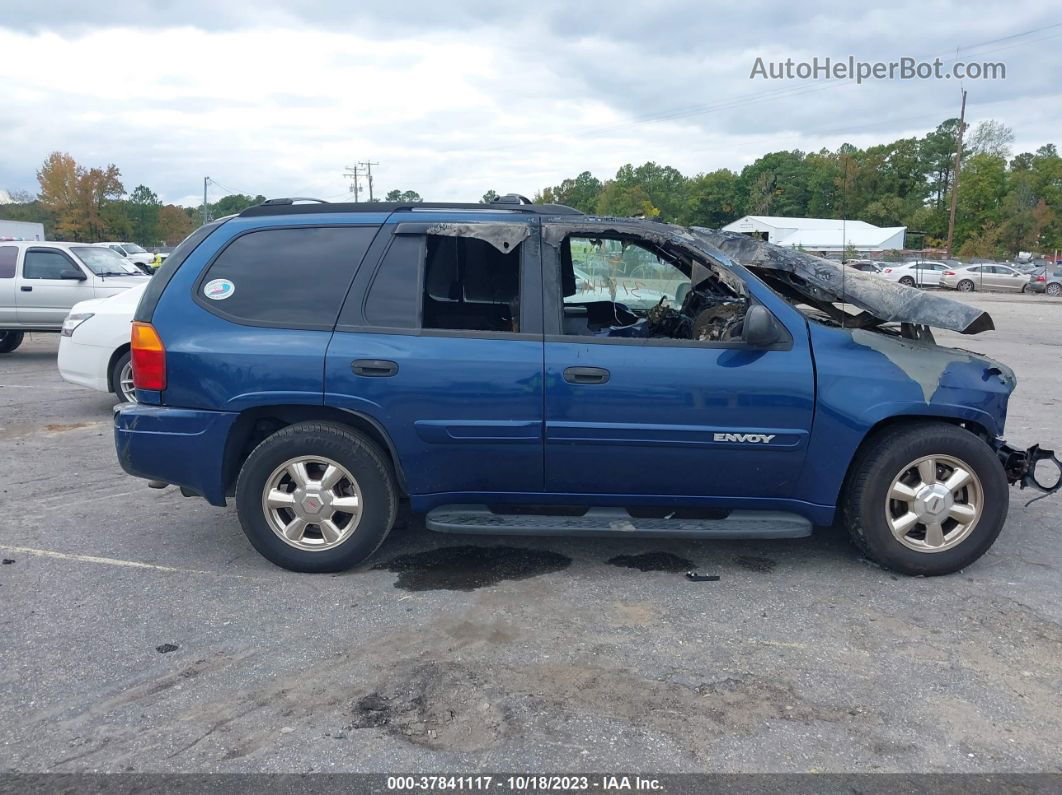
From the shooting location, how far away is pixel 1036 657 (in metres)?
3.53

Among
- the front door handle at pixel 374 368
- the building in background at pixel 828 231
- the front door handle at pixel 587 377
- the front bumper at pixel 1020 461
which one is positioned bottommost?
the front bumper at pixel 1020 461

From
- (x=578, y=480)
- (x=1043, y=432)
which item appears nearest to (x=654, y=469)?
(x=578, y=480)

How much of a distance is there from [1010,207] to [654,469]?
241ft

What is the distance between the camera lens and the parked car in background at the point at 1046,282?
124 feet

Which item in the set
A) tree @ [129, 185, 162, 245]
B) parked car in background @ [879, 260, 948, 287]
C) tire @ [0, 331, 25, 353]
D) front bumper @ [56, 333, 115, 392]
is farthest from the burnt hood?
tree @ [129, 185, 162, 245]

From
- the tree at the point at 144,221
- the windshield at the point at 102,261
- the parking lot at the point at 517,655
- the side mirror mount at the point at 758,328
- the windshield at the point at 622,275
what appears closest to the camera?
the parking lot at the point at 517,655

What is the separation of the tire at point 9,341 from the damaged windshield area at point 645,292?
11.6m

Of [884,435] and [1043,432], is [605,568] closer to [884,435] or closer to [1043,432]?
[884,435]

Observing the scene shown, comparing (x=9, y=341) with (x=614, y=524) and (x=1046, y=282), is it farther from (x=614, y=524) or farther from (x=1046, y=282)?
(x=1046, y=282)

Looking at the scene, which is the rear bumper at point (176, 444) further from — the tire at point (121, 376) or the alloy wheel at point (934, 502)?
the tire at point (121, 376)

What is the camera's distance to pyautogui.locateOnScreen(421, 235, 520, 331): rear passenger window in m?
4.43

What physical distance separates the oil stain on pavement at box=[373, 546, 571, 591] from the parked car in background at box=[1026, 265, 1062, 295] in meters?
40.8

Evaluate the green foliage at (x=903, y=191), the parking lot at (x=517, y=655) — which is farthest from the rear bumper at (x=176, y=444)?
the green foliage at (x=903, y=191)

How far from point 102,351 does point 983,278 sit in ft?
136
